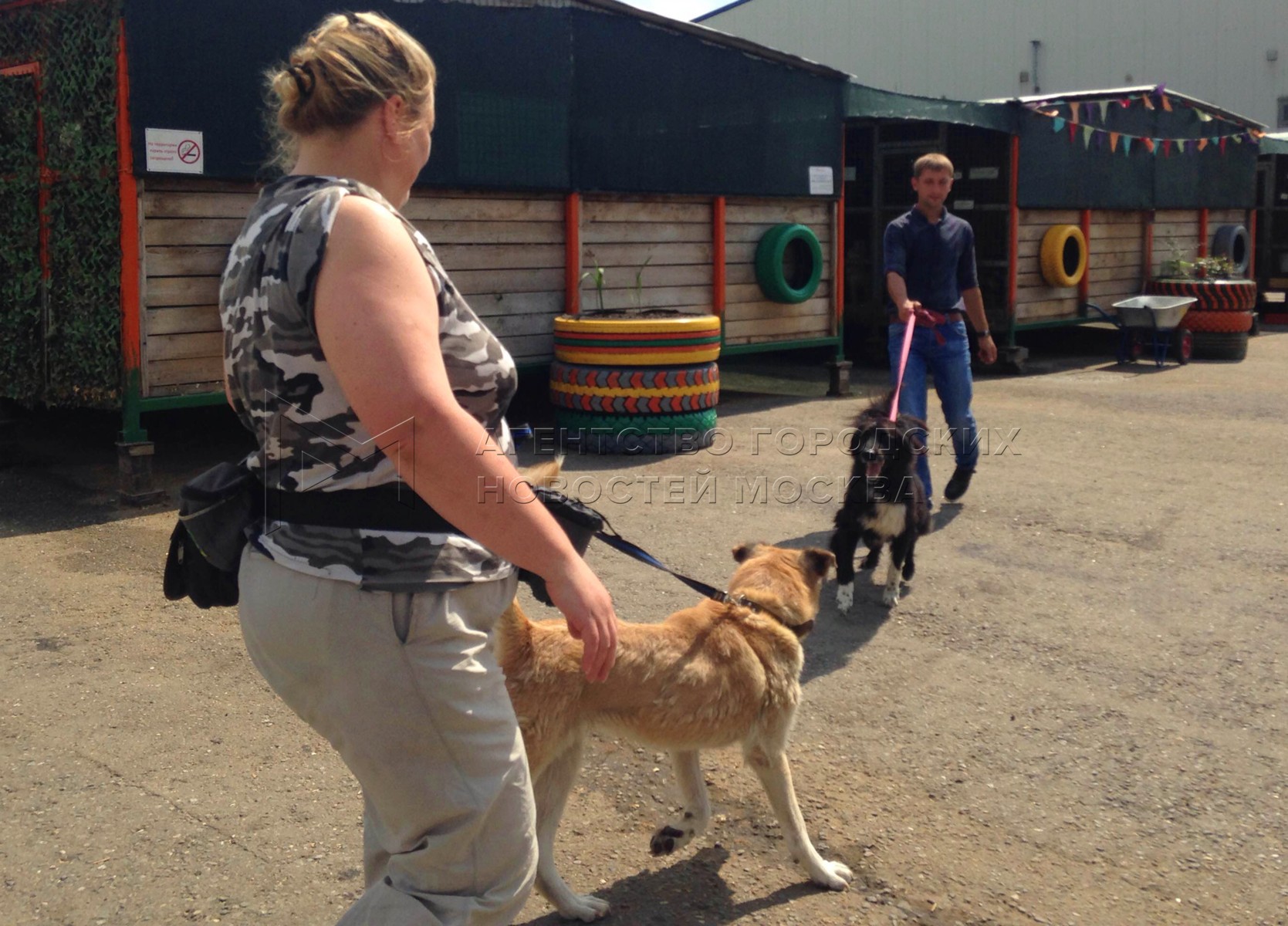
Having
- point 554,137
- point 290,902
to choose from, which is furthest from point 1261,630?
point 554,137

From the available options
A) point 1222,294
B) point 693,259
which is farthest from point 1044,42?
point 693,259

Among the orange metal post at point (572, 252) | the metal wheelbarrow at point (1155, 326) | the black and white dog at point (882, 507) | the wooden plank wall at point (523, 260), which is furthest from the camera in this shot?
the metal wheelbarrow at point (1155, 326)

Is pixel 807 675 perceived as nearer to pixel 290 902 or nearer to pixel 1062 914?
pixel 1062 914

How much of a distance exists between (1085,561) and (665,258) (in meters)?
5.54

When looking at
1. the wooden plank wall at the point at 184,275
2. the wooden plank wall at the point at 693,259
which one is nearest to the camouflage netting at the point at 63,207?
the wooden plank wall at the point at 184,275

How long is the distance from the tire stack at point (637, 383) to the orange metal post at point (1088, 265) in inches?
335

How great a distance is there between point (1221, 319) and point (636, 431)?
9888 mm

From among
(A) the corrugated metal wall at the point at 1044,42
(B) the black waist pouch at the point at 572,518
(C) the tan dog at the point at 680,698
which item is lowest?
(C) the tan dog at the point at 680,698

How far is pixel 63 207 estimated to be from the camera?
829 centimetres

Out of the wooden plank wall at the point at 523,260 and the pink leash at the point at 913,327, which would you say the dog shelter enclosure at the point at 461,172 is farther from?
the pink leash at the point at 913,327

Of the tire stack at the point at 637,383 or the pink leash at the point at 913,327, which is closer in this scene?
the pink leash at the point at 913,327

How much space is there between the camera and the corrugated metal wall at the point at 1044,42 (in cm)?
3297

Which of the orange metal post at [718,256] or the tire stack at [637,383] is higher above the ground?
the orange metal post at [718,256]

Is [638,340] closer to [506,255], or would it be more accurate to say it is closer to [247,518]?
[506,255]
